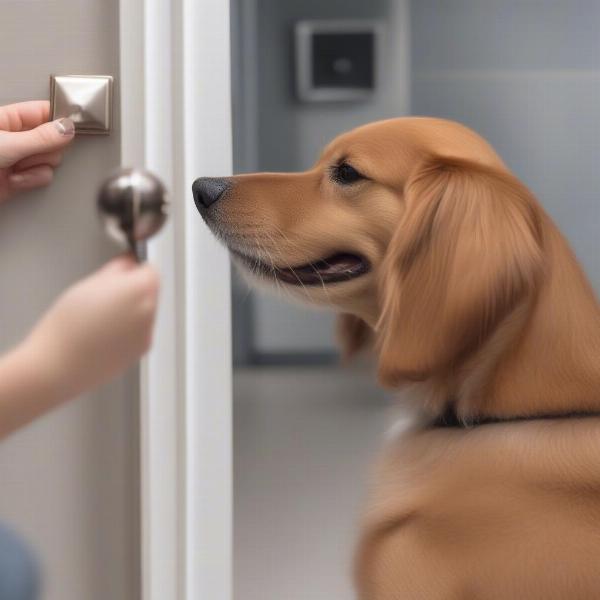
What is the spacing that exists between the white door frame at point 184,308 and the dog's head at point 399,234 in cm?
11

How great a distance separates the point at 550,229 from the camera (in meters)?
0.74

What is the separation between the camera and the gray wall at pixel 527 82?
88 cm

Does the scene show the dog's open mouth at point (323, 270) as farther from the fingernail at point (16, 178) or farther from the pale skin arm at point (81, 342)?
the pale skin arm at point (81, 342)

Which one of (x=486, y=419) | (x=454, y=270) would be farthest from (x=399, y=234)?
(x=486, y=419)

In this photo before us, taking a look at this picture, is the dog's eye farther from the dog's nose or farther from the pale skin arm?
the pale skin arm

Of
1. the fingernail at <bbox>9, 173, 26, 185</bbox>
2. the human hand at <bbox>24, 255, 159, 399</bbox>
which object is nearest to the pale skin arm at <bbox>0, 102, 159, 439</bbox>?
the human hand at <bbox>24, 255, 159, 399</bbox>

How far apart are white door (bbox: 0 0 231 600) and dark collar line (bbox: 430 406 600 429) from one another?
0.90 ft

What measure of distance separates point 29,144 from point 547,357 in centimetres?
55

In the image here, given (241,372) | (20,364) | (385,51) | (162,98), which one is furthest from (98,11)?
(20,364)

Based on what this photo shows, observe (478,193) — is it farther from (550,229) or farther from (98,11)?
(98,11)

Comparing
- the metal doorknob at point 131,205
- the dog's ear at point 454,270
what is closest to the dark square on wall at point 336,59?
the dog's ear at point 454,270

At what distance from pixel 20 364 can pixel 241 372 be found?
60cm

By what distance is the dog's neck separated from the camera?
72 centimetres

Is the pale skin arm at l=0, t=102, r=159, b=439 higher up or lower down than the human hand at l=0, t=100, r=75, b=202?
lower down
